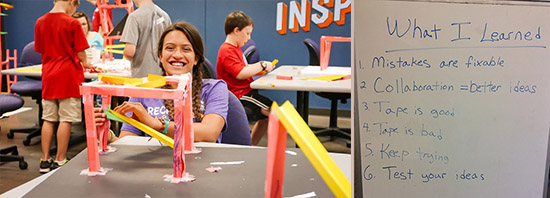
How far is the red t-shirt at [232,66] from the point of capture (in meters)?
3.35

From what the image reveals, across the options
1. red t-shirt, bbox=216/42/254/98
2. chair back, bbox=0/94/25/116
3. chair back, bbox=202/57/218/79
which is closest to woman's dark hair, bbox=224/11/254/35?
red t-shirt, bbox=216/42/254/98

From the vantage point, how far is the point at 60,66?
3205 mm

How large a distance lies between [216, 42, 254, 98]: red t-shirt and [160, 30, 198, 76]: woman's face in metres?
1.41

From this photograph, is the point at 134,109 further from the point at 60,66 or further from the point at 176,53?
the point at 60,66

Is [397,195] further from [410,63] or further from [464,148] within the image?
[410,63]

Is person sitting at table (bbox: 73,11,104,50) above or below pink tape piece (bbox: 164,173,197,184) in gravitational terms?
above

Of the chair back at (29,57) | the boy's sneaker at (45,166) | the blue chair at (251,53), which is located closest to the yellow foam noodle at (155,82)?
the boy's sneaker at (45,166)

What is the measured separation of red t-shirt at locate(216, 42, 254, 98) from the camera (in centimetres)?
335

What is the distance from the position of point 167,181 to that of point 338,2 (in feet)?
14.0

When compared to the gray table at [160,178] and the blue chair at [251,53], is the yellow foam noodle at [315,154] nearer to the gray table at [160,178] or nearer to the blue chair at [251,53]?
the gray table at [160,178]

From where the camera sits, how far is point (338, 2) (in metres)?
5.33

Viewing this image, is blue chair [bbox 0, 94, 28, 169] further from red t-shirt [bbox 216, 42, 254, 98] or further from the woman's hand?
the woman's hand

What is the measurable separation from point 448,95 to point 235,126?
109 centimetres

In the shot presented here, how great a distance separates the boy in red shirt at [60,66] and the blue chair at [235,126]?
1.62 m
